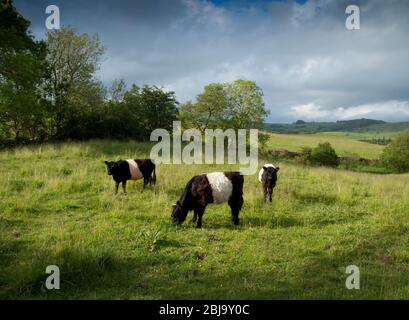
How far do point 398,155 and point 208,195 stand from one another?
219 feet

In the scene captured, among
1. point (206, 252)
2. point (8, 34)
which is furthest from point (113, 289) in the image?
point (8, 34)

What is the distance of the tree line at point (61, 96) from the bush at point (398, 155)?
4841 cm

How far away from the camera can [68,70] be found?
1217 inches

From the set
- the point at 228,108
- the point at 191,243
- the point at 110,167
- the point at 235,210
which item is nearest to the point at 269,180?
the point at 235,210

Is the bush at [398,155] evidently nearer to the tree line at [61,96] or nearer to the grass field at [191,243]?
the tree line at [61,96]

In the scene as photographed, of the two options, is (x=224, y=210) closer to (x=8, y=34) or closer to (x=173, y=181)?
(x=173, y=181)

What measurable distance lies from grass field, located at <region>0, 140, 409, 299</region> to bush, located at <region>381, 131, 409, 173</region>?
2244 inches

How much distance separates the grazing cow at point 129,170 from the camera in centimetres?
1415

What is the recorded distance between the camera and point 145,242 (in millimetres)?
8828

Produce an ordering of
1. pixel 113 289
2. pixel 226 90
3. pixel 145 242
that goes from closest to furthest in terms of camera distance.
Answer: pixel 113 289
pixel 145 242
pixel 226 90

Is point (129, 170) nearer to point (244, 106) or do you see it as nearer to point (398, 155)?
point (244, 106)

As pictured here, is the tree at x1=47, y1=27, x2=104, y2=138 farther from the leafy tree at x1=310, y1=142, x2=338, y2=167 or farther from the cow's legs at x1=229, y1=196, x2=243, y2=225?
the leafy tree at x1=310, y1=142, x2=338, y2=167
